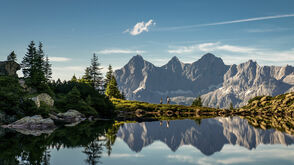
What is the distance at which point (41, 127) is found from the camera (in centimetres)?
4031

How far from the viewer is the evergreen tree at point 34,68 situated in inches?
2459

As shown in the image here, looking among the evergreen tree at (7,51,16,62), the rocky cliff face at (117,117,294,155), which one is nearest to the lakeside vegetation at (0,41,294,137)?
the evergreen tree at (7,51,16,62)

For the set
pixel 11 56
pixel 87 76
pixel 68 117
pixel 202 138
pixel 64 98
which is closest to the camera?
pixel 202 138

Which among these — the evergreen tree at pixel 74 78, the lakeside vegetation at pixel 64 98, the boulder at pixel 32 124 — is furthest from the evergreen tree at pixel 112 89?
the boulder at pixel 32 124

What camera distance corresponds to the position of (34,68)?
231 feet

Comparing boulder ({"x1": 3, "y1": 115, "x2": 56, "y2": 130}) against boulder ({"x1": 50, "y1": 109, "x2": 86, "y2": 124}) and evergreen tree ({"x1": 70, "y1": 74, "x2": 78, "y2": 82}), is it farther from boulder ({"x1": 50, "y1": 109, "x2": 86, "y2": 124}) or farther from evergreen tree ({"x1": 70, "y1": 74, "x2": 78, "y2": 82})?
evergreen tree ({"x1": 70, "y1": 74, "x2": 78, "y2": 82})

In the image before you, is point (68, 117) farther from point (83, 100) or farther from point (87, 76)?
point (87, 76)

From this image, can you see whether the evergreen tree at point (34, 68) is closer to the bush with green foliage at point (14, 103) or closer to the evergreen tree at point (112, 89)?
the bush with green foliage at point (14, 103)

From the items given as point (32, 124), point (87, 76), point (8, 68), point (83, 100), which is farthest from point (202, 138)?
point (87, 76)

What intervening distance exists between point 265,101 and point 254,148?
188m

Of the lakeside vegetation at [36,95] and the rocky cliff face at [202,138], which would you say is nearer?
the rocky cliff face at [202,138]

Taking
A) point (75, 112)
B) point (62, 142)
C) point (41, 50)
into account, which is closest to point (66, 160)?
point (62, 142)

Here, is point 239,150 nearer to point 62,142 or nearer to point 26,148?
point 62,142

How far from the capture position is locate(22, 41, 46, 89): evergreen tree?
62.5m
